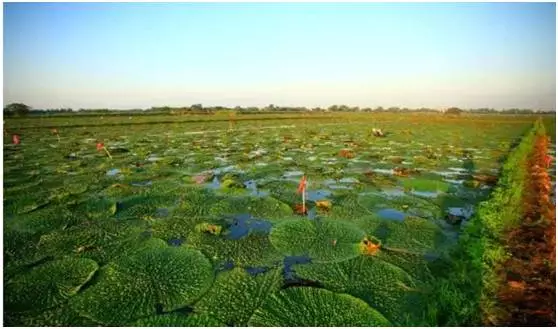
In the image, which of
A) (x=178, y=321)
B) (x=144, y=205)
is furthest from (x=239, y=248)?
(x=144, y=205)

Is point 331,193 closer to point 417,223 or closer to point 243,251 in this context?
point 417,223

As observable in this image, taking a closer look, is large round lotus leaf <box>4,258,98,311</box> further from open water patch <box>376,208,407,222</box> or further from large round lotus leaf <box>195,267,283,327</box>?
open water patch <box>376,208,407,222</box>

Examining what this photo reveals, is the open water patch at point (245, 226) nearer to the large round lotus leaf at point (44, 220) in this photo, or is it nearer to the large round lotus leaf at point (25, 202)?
the large round lotus leaf at point (44, 220)

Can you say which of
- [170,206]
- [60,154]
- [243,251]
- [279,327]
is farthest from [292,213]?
[60,154]

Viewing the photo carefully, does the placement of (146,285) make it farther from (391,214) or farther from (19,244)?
(391,214)

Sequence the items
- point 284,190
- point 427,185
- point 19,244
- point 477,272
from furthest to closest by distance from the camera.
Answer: point 427,185 < point 284,190 < point 19,244 < point 477,272

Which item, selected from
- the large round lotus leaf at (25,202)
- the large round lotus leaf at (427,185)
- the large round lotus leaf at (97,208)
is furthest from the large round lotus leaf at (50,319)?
the large round lotus leaf at (427,185)
